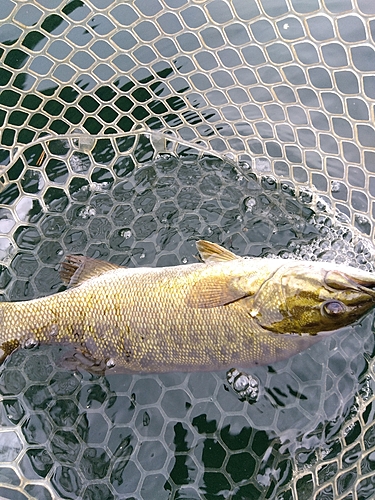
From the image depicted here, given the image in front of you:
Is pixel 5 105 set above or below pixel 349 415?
above

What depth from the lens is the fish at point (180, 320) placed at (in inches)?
142

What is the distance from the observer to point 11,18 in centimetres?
486

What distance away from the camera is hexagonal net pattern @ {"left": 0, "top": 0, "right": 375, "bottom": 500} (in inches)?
158

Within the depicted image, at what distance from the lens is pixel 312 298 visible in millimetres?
3441

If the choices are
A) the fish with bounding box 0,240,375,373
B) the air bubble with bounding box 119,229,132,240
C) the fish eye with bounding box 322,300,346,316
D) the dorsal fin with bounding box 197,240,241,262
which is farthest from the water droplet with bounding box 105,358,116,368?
the fish eye with bounding box 322,300,346,316

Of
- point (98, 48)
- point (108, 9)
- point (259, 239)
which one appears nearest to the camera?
point (259, 239)

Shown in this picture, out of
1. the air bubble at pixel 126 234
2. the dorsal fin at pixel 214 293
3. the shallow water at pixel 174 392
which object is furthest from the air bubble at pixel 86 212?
the dorsal fin at pixel 214 293

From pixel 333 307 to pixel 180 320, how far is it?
1032 mm

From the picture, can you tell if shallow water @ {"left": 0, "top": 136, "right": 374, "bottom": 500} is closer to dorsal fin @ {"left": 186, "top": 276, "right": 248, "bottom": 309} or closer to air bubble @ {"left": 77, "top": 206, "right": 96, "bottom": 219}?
air bubble @ {"left": 77, "top": 206, "right": 96, "bottom": 219}

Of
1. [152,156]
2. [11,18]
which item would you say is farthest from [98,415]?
[11,18]

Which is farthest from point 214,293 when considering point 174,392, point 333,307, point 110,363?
point 174,392

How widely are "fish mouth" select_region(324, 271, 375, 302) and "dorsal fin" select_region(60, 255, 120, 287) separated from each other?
1.65 metres

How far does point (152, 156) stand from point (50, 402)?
94.2 inches

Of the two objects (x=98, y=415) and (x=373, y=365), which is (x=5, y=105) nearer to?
(x=98, y=415)
